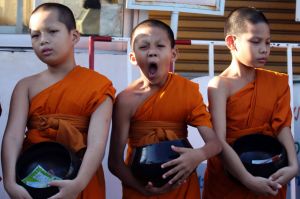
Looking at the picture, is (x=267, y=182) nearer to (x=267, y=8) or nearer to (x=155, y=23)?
(x=155, y=23)

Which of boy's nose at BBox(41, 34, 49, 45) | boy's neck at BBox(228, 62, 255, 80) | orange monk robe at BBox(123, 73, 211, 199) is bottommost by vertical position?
orange monk robe at BBox(123, 73, 211, 199)

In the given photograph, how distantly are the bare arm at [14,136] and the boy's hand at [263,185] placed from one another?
1.14m

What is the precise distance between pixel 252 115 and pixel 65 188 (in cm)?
114

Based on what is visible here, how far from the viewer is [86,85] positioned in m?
3.40

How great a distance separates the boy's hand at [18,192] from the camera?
10.2 ft

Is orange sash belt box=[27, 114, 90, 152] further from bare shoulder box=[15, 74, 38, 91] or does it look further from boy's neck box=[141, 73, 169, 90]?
boy's neck box=[141, 73, 169, 90]

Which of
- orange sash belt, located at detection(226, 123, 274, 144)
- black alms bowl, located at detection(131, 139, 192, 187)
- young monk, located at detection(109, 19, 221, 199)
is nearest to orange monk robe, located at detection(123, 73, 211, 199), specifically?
young monk, located at detection(109, 19, 221, 199)

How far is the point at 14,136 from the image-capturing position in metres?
3.33

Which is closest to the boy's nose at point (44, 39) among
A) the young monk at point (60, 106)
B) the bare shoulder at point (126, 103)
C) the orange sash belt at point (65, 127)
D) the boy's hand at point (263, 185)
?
the young monk at point (60, 106)

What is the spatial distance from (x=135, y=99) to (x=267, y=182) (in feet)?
2.54

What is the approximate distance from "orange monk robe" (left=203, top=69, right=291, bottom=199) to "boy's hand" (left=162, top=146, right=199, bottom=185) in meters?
0.44

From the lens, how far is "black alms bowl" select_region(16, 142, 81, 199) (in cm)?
316

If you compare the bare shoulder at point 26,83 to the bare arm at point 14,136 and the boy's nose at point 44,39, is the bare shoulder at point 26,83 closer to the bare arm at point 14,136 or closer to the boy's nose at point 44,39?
the bare arm at point 14,136

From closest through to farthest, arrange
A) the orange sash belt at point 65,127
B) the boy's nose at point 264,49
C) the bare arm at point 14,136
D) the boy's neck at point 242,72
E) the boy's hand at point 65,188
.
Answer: the boy's hand at point 65,188, the bare arm at point 14,136, the orange sash belt at point 65,127, the boy's nose at point 264,49, the boy's neck at point 242,72
